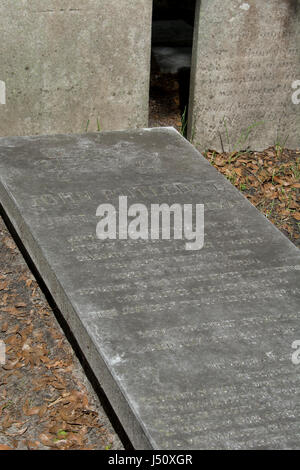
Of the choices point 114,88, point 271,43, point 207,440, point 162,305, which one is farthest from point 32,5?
point 207,440

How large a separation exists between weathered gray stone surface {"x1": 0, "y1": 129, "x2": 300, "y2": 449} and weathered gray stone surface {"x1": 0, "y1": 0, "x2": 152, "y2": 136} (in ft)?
1.84

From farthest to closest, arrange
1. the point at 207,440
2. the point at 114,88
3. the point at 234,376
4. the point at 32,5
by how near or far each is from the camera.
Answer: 1. the point at 114,88
2. the point at 32,5
3. the point at 234,376
4. the point at 207,440

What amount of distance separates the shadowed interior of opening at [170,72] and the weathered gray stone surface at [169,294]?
61.0 inches

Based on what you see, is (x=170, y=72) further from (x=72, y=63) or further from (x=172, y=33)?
(x=72, y=63)

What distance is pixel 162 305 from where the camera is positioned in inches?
130

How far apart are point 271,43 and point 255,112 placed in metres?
0.55

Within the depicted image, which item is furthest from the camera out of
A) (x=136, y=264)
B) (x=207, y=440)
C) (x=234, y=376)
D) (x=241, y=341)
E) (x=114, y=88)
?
(x=114, y=88)

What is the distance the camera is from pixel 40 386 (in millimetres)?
3477

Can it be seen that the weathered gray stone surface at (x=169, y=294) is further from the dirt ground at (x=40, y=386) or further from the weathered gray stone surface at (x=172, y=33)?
the weathered gray stone surface at (x=172, y=33)

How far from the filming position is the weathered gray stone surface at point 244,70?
5.20m

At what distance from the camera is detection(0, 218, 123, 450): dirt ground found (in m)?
3.20

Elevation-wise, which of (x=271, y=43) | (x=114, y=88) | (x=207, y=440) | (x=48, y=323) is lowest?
(x=48, y=323)

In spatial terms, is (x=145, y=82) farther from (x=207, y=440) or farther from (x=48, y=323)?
(x=207, y=440)

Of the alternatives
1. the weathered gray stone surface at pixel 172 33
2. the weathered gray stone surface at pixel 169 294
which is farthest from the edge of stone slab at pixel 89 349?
the weathered gray stone surface at pixel 172 33
